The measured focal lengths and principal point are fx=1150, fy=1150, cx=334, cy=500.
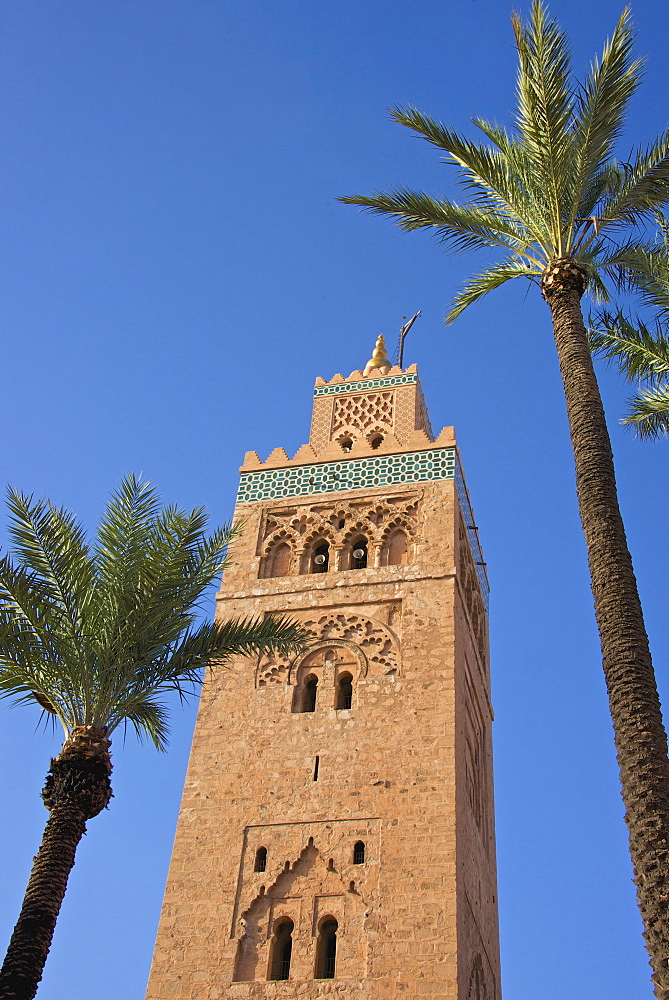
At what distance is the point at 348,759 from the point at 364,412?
25.1 feet

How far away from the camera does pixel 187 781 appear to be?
16188 mm

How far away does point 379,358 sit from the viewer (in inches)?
929

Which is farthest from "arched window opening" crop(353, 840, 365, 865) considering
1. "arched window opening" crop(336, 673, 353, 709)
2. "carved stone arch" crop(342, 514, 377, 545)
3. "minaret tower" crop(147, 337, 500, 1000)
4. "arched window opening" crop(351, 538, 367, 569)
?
"carved stone arch" crop(342, 514, 377, 545)

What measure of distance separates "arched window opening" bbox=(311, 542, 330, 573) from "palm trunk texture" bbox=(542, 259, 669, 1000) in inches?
305

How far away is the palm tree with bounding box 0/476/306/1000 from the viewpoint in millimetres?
10227

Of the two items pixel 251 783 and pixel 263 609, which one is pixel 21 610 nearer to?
pixel 251 783

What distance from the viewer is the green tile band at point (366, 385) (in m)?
21.7

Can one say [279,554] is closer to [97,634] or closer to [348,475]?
[348,475]

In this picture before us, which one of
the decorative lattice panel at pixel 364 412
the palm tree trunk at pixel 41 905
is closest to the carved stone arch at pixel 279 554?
the decorative lattice panel at pixel 364 412

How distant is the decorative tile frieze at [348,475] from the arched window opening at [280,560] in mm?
1077

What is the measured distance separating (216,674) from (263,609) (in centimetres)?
132

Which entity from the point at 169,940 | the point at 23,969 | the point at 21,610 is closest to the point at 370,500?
the point at 169,940

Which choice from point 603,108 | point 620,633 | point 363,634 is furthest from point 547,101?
point 363,634

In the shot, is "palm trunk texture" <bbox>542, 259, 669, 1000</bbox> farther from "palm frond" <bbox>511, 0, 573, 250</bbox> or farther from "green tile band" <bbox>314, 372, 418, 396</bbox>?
"green tile band" <bbox>314, 372, 418, 396</bbox>
